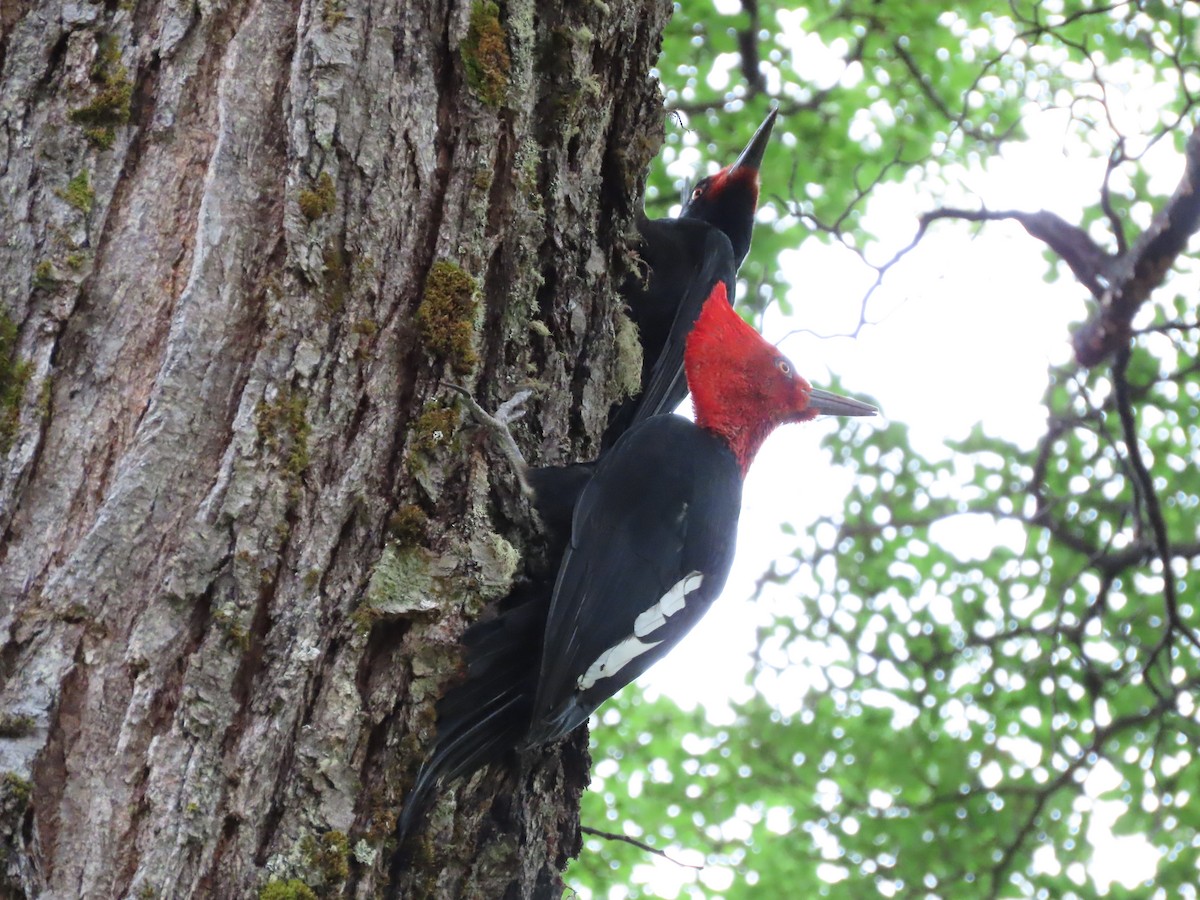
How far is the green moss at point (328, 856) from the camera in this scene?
131cm

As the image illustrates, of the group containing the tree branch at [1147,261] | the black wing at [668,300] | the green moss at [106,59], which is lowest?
the green moss at [106,59]

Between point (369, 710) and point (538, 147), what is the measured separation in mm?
941

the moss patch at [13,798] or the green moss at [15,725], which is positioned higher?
the green moss at [15,725]

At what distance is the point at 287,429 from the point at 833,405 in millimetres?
1429

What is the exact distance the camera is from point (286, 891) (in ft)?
4.18

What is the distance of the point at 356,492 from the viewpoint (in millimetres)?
1466

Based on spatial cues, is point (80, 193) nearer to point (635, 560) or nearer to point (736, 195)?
point (635, 560)

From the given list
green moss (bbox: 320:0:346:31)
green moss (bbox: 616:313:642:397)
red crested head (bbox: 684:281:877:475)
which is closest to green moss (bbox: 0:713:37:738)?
green moss (bbox: 320:0:346:31)

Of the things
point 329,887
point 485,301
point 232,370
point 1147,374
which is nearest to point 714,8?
point 1147,374

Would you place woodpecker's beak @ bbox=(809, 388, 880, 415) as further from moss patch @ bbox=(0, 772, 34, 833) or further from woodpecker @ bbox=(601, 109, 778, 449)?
moss patch @ bbox=(0, 772, 34, 833)

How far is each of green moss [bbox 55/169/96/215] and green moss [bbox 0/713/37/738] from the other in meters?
0.67

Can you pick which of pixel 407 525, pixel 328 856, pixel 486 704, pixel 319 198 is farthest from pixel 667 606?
pixel 319 198

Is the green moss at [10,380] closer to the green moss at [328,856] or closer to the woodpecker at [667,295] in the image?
the green moss at [328,856]

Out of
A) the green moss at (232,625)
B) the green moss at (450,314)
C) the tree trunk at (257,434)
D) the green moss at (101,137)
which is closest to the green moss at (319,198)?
the tree trunk at (257,434)
